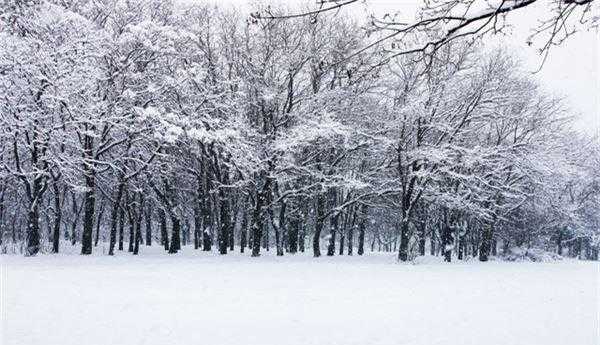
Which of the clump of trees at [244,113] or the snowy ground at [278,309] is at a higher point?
the clump of trees at [244,113]

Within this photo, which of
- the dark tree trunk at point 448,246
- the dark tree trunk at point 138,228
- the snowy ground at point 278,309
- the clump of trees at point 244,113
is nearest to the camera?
the snowy ground at point 278,309

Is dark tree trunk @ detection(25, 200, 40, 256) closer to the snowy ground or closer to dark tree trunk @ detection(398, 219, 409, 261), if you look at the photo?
the snowy ground

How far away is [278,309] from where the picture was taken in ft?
33.8

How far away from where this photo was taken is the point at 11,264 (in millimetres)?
17328

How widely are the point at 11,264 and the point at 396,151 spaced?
62.8ft

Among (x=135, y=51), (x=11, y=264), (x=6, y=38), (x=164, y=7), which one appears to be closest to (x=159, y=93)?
(x=135, y=51)

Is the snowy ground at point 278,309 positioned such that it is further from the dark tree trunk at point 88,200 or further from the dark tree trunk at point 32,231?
the dark tree trunk at point 88,200

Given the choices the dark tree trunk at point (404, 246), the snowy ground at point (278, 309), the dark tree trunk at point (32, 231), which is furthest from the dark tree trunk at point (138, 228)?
the dark tree trunk at point (404, 246)

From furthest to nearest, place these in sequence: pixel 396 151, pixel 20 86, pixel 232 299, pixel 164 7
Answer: pixel 396 151, pixel 164 7, pixel 20 86, pixel 232 299

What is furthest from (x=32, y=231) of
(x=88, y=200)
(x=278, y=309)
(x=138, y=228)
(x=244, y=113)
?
(x=278, y=309)

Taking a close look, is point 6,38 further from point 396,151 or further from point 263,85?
point 396,151

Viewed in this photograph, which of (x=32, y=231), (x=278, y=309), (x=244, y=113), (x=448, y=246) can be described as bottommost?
(x=278, y=309)

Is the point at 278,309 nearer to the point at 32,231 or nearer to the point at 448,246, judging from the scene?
the point at 32,231

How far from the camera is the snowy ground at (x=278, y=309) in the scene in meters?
8.02
